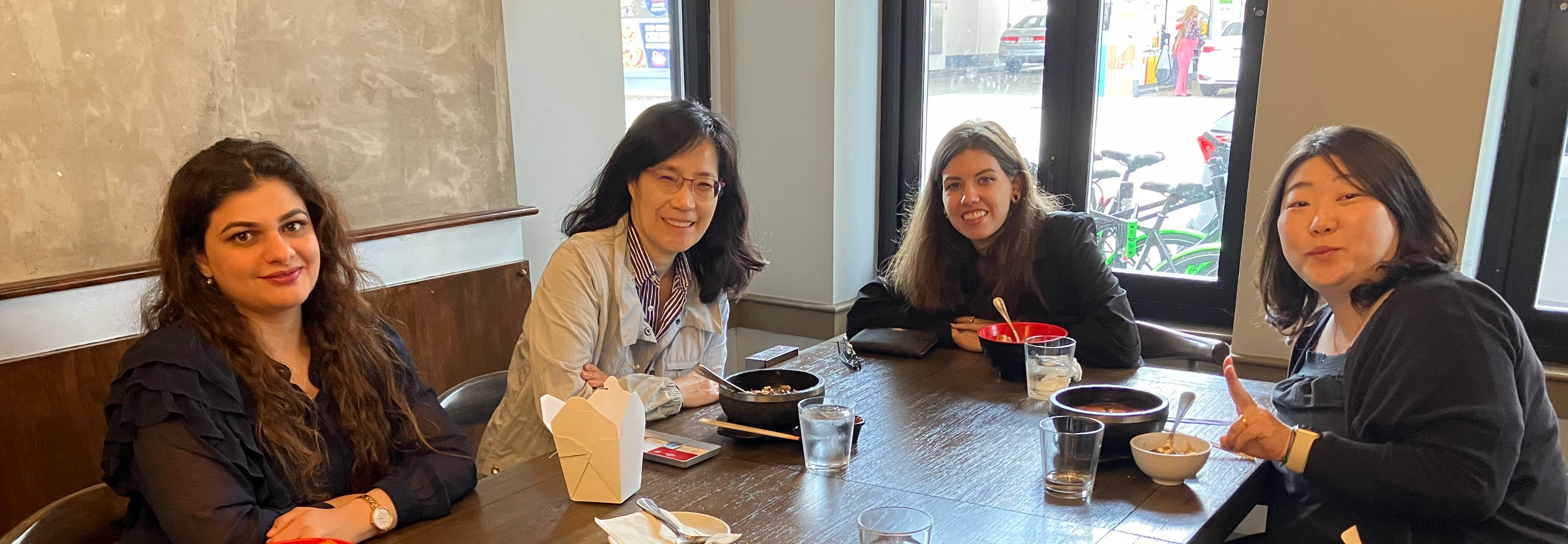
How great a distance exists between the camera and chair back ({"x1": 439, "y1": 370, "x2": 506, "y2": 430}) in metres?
2.01

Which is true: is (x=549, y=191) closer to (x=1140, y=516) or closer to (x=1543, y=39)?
(x=1140, y=516)

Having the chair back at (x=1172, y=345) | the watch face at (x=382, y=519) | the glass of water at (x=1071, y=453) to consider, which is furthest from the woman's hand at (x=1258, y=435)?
the watch face at (x=382, y=519)

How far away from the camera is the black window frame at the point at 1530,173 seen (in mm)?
2518

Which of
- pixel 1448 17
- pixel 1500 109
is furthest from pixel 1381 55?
pixel 1500 109

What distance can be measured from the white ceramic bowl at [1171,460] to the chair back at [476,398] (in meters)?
1.28

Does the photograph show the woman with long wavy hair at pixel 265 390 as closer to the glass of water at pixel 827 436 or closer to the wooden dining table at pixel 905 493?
the wooden dining table at pixel 905 493

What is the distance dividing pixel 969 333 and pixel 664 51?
184 cm

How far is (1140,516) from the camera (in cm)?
130

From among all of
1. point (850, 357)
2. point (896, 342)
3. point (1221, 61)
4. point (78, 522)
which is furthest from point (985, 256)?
point (78, 522)

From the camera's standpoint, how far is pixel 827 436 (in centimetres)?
145

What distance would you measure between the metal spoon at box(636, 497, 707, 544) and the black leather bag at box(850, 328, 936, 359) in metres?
0.97

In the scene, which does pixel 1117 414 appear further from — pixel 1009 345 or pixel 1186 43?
pixel 1186 43

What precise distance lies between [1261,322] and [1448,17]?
0.89 metres

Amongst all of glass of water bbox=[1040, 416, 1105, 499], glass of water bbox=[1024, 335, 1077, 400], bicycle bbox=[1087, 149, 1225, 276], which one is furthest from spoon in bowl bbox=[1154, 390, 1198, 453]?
bicycle bbox=[1087, 149, 1225, 276]
